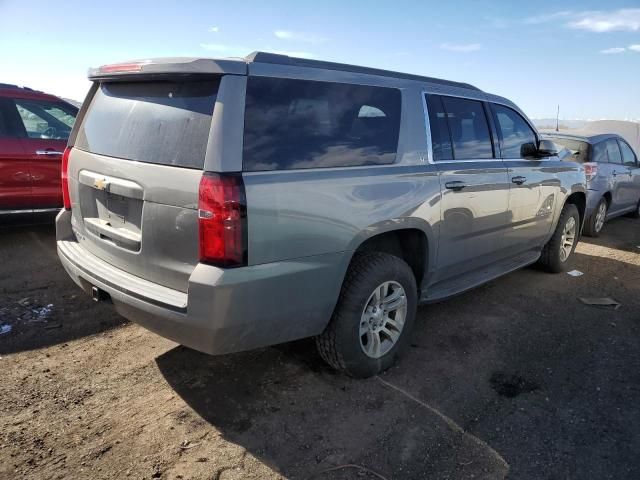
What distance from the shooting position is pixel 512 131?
184 inches

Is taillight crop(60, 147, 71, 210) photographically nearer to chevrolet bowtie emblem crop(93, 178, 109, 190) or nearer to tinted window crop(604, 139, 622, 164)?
chevrolet bowtie emblem crop(93, 178, 109, 190)

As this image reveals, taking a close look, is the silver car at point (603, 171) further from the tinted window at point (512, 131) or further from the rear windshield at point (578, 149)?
the tinted window at point (512, 131)

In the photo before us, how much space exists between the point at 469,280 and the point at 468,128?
126 centimetres

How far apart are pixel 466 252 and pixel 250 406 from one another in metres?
2.10

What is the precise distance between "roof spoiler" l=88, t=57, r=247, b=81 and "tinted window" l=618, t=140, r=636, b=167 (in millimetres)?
8325

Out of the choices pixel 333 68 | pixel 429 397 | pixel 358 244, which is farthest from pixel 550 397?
pixel 333 68

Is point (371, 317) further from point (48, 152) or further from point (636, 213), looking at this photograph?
point (636, 213)

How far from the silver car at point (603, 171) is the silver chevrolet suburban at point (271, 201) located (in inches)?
178

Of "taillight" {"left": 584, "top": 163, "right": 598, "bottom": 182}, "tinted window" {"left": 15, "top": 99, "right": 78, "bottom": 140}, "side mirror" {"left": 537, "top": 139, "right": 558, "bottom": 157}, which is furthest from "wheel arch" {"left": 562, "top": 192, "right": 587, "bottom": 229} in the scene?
"tinted window" {"left": 15, "top": 99, "right": 78, "bottom": 140}

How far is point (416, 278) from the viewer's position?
3.76m

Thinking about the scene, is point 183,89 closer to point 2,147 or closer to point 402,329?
point 402,329

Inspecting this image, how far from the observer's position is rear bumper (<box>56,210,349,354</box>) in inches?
96.3

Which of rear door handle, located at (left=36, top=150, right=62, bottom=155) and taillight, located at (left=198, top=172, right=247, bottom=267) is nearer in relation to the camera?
taillight, located at (left=198, top=172, right=247, bottom=267)

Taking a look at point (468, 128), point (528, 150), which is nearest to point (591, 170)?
point (528, 150)
